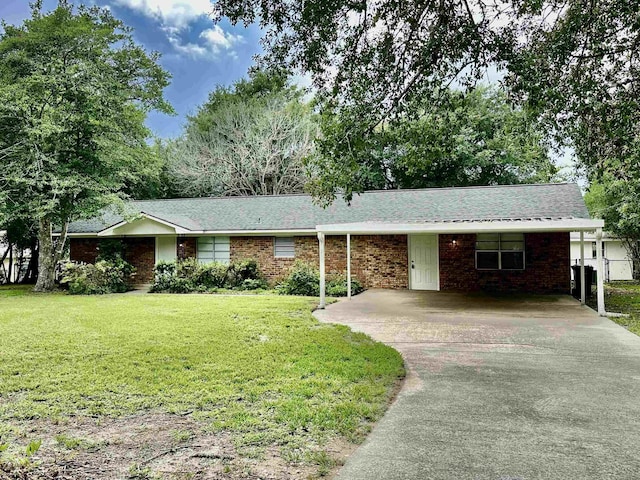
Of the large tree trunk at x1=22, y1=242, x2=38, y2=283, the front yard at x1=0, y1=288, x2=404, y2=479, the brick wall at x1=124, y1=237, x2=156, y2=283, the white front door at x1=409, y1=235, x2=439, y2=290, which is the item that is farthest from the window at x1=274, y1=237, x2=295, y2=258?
the large tree trunk at x1=22, y1=242, x2=38, y2=283

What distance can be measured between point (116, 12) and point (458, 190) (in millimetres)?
16459

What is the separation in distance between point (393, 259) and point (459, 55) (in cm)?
999

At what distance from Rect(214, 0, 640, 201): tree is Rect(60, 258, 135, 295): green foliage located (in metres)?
11.7

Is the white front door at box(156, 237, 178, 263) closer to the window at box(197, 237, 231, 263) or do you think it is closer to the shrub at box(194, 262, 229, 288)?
the window at box(197, 237, 231, 263)

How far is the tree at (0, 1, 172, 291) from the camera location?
14641 mm

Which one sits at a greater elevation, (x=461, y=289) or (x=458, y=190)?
(x=458, y=190)

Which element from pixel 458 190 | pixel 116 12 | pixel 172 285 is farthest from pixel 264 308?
pixel 116 12

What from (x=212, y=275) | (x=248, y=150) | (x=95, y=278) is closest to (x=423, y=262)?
(x=212, y=275)

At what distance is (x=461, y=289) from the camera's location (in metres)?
15.8

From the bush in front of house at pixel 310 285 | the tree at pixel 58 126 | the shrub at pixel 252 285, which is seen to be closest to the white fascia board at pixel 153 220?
the tree at pixel 58 126

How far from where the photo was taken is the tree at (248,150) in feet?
96.0

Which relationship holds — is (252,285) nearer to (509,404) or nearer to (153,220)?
(153,220)

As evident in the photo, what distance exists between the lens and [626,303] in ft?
42.1

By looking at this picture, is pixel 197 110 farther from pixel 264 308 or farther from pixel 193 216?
pixel 264 308
